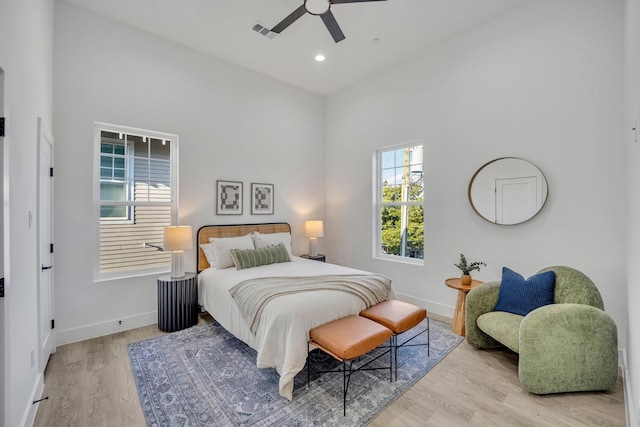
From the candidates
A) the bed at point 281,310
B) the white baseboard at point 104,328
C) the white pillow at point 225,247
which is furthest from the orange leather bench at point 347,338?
the white baseboard at point 104,328

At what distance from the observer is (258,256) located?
3.82m

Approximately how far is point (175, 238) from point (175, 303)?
76 centimetres

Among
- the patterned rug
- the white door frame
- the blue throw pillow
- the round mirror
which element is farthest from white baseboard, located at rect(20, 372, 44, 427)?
the round mirror

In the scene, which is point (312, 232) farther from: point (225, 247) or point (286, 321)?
point (286, 321)

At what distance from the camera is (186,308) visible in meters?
3.50

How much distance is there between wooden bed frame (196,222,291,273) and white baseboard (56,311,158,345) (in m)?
0.83

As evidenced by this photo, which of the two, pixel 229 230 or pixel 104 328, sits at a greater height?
pixel 229 230

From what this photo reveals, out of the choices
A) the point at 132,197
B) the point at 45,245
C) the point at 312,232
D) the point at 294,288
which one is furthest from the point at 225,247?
the point at 45,245

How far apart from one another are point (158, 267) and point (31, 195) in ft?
6.17

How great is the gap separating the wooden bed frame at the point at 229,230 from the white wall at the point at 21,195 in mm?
1900

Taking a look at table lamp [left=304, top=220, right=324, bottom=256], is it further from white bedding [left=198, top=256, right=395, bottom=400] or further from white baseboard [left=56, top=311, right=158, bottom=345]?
white baseboard [left=56, top=311, right=158, bottom=345]

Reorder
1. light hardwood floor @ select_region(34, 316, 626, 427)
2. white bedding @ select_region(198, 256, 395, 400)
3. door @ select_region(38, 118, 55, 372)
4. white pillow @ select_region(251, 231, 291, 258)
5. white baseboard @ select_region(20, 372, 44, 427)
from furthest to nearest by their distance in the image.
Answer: white pillow @ select_region(251, 231, 291, 258), door @ select_region(38, 118, 55, 372), white bedding @ select_region(198, 256, 395, 400), light hardwood floor @ select_region(34, 316, 626, 427), white baseboard @ select_region(20, 372, 44, 427)

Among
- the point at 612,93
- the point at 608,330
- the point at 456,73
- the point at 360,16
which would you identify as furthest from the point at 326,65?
the point at 608,330

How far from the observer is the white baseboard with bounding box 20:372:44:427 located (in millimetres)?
1826
